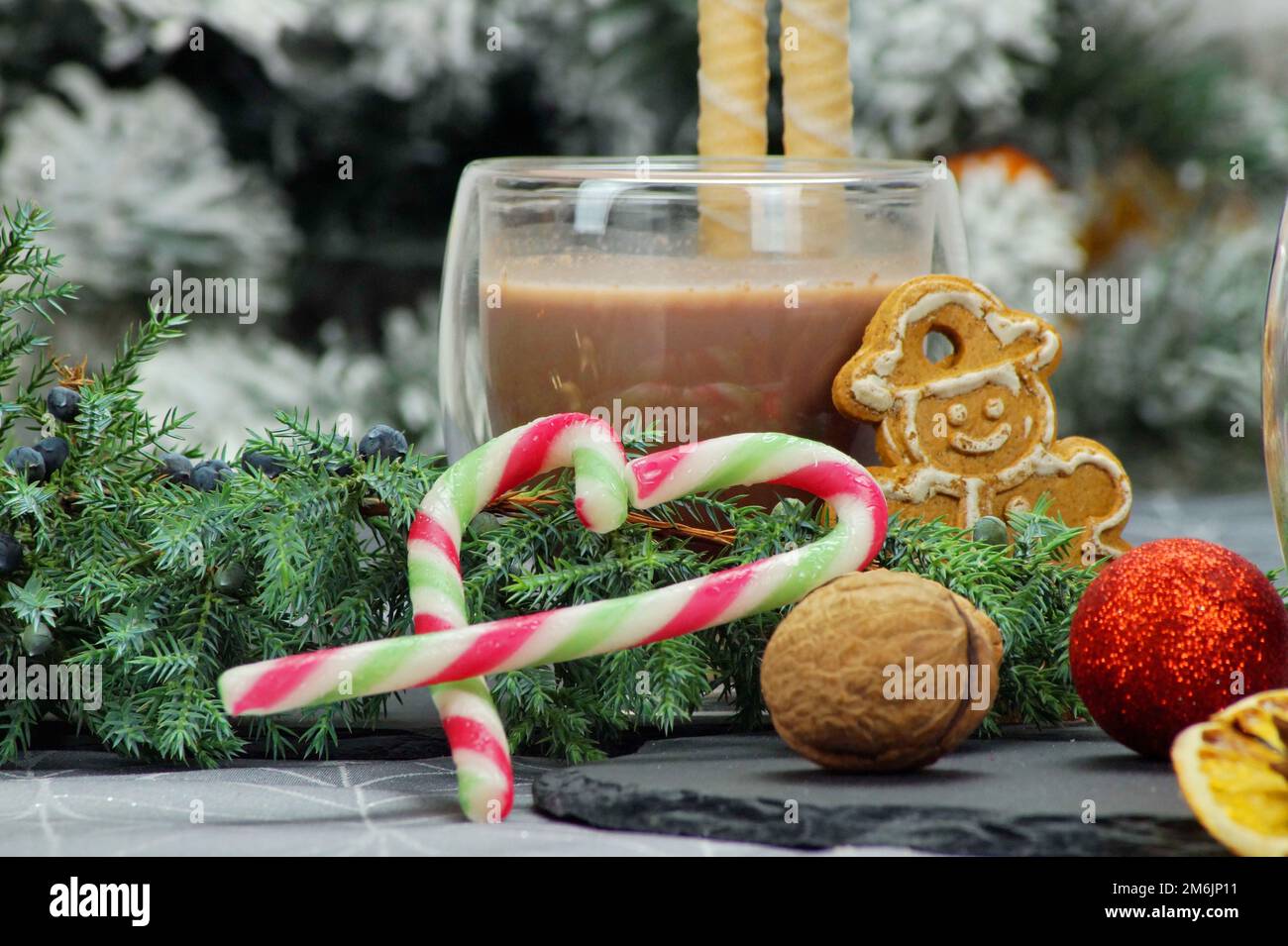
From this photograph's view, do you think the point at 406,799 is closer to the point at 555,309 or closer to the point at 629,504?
the point at 629,504

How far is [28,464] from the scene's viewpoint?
2.29ft

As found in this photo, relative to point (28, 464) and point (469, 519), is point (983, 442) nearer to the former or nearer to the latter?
point (469, 519)

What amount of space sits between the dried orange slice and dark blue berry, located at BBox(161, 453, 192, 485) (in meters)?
0.47

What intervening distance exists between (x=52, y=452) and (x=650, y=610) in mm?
305

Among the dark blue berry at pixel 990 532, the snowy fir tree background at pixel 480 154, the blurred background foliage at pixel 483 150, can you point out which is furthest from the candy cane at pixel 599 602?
the blurred background foliage at pixel 483 150

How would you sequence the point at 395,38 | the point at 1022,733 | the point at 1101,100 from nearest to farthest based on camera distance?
1. the point at 1022,733
2. the point at 395,38
3. the point at 1101,100

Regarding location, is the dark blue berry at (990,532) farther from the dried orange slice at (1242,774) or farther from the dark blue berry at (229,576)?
the dark blue berry at (229,576)

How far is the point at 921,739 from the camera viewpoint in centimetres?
58

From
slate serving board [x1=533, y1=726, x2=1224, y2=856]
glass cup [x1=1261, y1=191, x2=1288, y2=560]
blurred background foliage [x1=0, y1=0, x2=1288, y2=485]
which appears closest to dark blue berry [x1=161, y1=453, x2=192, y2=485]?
slate serving board [x1=533, y1=726, x2=1224, y2=856]

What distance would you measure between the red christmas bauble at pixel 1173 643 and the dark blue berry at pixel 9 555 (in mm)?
466

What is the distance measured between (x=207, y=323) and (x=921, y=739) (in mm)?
1227

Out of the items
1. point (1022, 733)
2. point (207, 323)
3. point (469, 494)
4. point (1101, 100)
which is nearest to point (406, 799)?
point (469, 494)

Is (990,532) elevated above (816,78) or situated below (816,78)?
below

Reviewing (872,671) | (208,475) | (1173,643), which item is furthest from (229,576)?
(1173,643)
